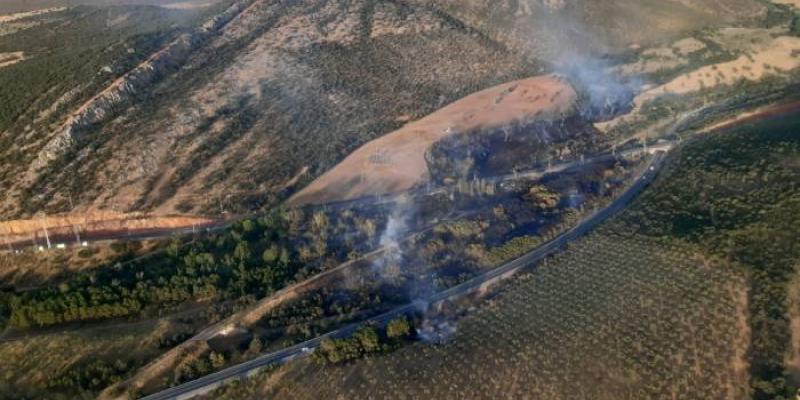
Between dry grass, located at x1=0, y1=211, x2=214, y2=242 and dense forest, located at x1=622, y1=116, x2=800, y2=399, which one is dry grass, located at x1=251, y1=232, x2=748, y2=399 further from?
dry grass, located at x1=0, y1=211, x2=214, y2=242

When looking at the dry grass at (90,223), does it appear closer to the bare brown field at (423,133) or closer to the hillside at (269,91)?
the hillside at (269,91)

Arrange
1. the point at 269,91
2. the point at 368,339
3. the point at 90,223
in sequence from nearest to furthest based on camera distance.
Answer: the point at 368,339 < the point at 90,223 < the point at 269,91

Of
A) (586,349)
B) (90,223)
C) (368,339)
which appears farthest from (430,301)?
(90,223)

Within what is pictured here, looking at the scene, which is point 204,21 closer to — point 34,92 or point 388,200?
point 34,92

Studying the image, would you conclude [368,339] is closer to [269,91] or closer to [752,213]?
[752,213]

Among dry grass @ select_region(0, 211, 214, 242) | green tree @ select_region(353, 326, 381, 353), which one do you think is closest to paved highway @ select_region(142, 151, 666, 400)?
green tree @ select_region(353, 326, 381, 353)

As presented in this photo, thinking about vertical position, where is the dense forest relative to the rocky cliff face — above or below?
below
